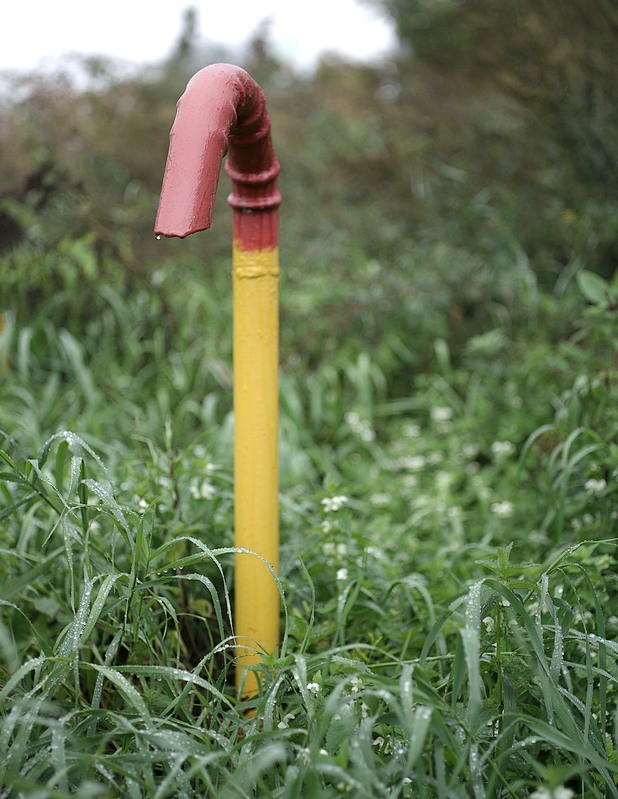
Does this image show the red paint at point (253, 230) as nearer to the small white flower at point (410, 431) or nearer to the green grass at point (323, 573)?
the green grass at point (323, 573)

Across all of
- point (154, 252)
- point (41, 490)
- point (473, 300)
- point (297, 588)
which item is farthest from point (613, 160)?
point (41, 490)

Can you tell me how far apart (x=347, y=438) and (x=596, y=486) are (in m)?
1.48

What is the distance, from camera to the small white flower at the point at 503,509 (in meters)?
2.35

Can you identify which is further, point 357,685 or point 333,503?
point 333,503

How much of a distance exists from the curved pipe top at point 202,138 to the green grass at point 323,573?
532 mm

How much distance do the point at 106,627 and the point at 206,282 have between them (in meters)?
3.04

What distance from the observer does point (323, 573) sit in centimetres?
190

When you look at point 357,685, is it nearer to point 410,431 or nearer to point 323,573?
point 323,573

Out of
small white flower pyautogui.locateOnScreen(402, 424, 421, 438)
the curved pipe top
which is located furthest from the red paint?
small white flower pyautogui.locateOnScreen(402, 424, 421, 438)

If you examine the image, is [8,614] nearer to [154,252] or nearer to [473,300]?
[473,300]

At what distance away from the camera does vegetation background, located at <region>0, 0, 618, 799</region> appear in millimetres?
1268

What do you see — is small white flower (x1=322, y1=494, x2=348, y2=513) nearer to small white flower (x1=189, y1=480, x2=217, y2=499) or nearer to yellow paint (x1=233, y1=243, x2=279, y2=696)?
yellow paint (x1=233, y1=243, x2=279, y2=696)

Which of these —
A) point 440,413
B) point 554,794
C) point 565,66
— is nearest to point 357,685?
point 554,794

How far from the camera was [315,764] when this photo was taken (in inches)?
43.6
